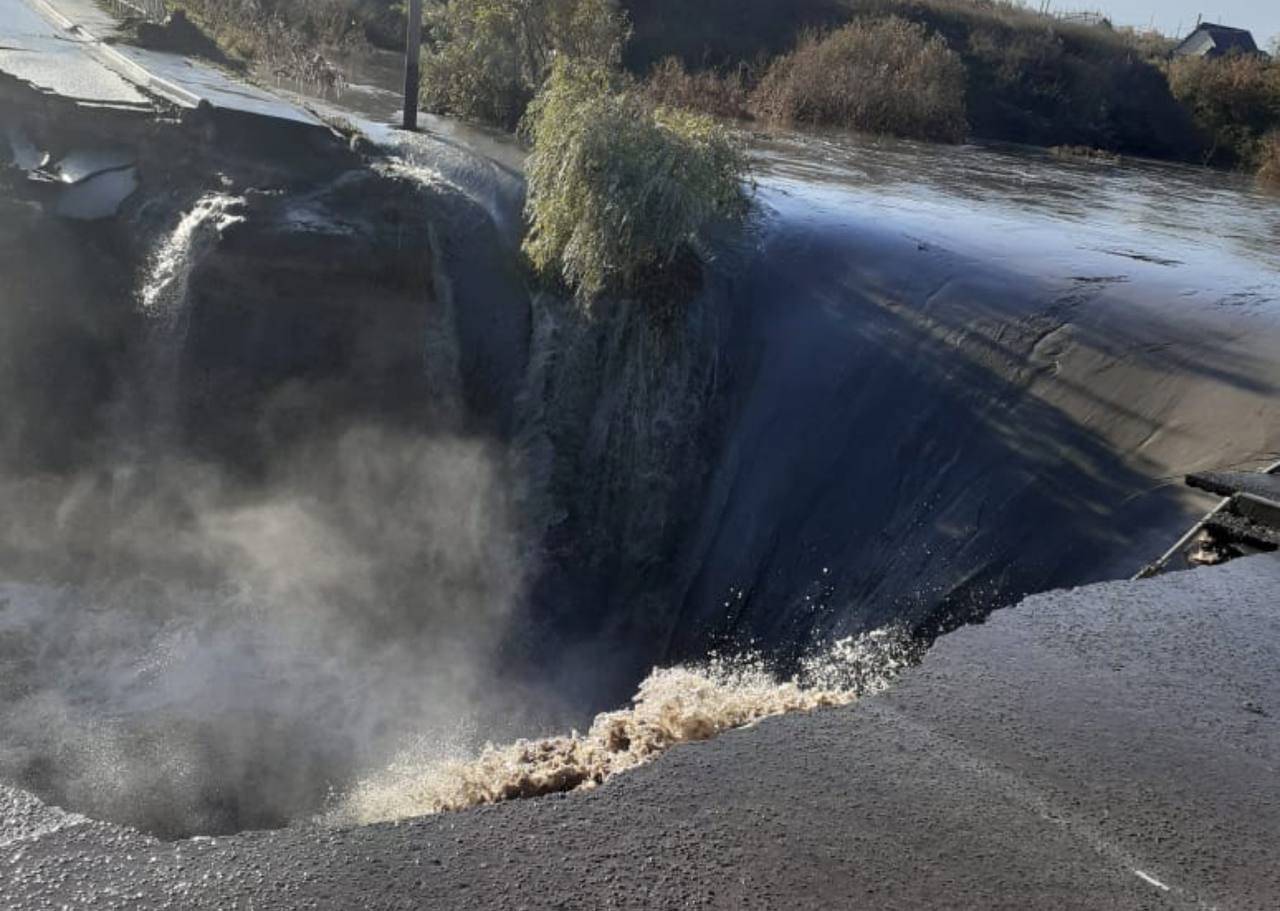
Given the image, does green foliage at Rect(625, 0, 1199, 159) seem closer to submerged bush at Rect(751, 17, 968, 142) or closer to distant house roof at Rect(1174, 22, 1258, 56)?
submerged bush at Rect(751, 17, 968, 142)

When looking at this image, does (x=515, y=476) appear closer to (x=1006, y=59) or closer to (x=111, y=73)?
(x=111, y=73)

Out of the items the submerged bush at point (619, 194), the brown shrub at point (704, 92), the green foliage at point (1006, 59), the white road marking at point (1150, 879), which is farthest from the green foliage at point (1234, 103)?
the white road marking at point (1150, 879)

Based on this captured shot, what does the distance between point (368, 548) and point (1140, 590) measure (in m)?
6.08

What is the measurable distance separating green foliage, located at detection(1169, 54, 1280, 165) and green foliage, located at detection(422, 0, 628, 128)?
17578 millimetres

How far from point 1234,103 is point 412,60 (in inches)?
916

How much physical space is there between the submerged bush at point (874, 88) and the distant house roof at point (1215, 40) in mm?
28758

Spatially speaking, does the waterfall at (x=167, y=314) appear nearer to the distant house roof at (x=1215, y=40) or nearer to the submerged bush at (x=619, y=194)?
the submerged bush at (x=619, y=194)

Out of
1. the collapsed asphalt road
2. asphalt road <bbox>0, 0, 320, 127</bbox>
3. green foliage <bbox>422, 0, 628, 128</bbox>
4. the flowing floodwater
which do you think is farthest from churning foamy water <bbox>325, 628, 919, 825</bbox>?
green foliage <bbox>422, 0, 628, 128</bbox>

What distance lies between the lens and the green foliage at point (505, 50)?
16.4 meters

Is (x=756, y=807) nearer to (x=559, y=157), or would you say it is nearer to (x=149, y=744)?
(x=149, y=744)

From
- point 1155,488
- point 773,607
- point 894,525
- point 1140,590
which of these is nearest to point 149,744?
point 773,607

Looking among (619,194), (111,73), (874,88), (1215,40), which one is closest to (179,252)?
(619,194)

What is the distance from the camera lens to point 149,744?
271 inches

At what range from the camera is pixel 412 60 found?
45.9 feet
